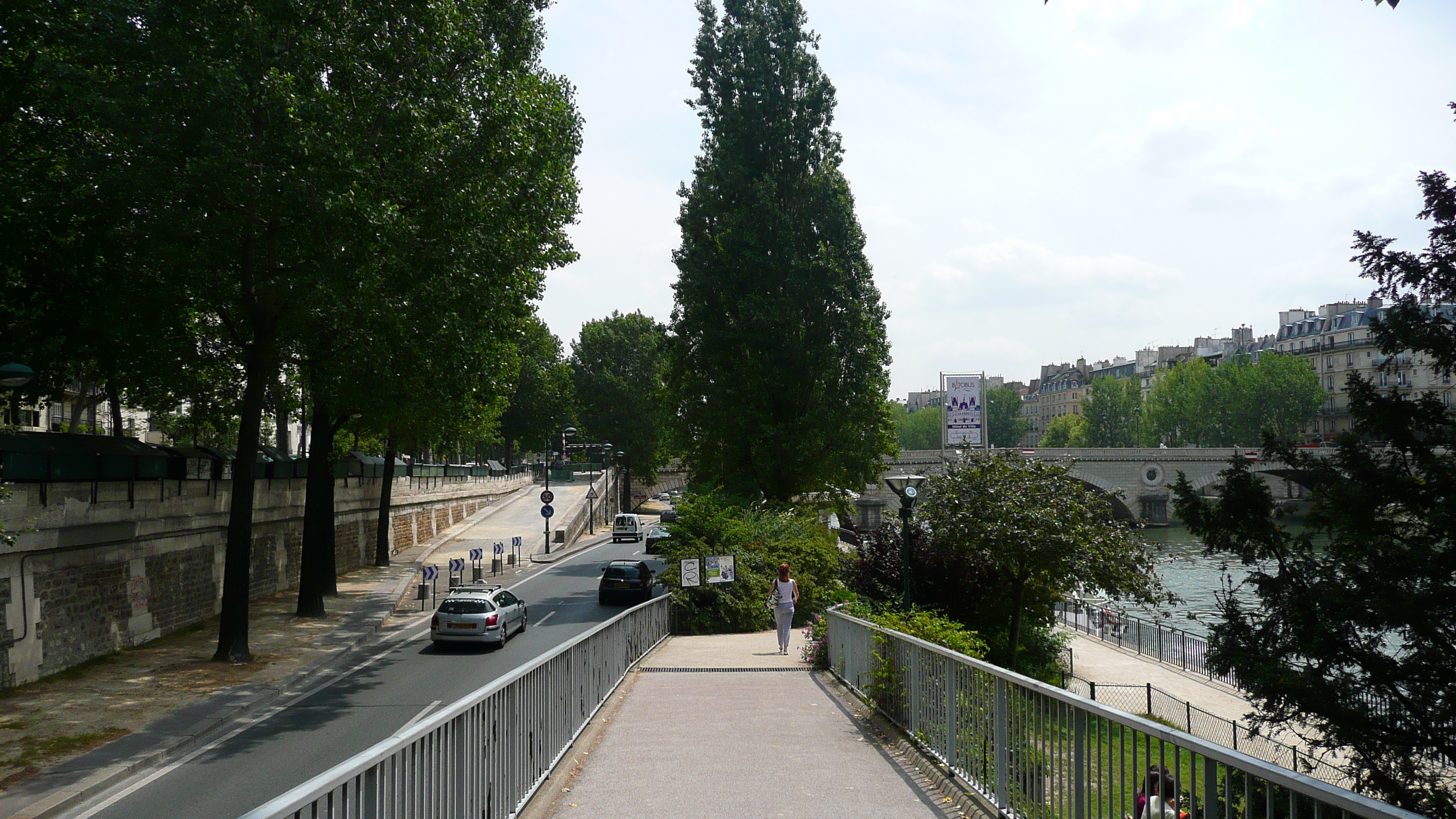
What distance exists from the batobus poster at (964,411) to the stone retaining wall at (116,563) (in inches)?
972

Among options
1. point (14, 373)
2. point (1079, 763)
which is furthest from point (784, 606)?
point (1079, 763)

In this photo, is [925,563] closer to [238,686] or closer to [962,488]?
[962,488]

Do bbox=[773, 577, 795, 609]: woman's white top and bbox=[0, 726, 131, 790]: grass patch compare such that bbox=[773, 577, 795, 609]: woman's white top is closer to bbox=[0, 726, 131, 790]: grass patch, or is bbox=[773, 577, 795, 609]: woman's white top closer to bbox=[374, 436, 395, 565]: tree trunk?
bbox=[0, 726, 131, 790]: grass patch

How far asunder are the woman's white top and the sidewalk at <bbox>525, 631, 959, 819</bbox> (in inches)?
163

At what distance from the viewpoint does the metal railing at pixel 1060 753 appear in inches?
148

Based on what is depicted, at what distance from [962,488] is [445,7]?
49.0 ft

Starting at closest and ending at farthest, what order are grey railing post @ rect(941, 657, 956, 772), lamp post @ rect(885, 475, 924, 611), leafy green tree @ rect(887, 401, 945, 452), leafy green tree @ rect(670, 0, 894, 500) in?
grey railing post @ rect(941, 657, 956, 772)
lamp post @ rect(885, 475, 924, 611)
leafy green tree @ rect(670, 0, 894, 500)
leafy green tree @ rect(887, 401, 945, 452)

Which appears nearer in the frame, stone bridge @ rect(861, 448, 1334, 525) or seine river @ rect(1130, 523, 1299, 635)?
seine river @ rect(1130, 523, 1299, 635)

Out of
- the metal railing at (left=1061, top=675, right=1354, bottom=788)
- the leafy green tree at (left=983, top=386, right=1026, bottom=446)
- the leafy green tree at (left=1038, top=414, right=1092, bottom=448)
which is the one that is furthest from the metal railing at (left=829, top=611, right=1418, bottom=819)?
the leafy green tree at (left=983, top=386, right=1026, bottom=446)

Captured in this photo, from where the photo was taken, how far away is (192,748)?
1305 cm

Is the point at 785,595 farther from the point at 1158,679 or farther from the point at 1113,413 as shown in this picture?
the point at 1113,413

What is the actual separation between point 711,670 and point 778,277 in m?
21.9

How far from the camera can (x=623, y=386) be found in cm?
9062

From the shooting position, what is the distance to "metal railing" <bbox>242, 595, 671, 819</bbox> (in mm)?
3822
